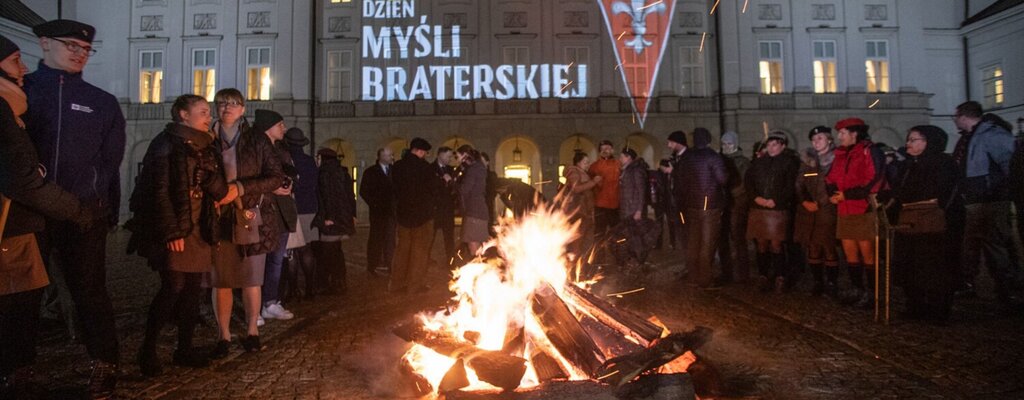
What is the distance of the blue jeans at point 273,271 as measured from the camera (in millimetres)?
5840

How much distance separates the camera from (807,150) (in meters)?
7.45

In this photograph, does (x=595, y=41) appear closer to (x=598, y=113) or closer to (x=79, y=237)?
(x=598, y=113)

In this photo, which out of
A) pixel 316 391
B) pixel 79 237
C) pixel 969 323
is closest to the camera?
pixel 79 237

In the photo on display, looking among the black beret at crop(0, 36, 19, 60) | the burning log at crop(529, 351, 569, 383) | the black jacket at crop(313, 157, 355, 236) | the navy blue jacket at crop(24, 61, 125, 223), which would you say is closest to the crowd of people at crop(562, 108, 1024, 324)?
the black jacket at crop(313, 157, 355, 236)

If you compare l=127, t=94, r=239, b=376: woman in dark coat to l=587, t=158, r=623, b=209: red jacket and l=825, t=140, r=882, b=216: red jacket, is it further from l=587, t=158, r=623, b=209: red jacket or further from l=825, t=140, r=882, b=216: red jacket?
l=587, t=158, r=623, b=209: red jacket

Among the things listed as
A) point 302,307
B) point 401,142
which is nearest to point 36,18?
point 401,142

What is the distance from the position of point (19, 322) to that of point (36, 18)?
33702 mm

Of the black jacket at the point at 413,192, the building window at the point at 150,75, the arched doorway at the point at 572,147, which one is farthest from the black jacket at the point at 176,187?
the building window at the point at 150,75

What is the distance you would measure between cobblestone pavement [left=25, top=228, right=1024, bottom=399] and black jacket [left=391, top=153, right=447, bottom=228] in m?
1.07

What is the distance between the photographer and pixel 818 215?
692 cm

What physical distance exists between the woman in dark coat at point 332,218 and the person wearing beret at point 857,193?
18.5ft

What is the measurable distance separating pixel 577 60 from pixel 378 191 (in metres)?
20.7

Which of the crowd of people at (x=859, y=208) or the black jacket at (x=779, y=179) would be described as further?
the black jacket at (x=779, y=179)

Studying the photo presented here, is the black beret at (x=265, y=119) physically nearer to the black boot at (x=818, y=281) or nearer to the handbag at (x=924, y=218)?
the handbag at (x=924, y=218)
